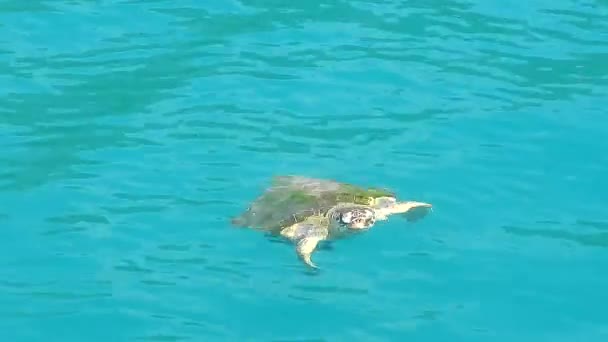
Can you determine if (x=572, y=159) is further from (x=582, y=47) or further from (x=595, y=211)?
(x=582, y=47)

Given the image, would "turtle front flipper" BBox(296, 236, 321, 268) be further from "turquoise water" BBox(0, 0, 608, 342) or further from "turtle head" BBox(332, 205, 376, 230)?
"turtle head" BBox(332, 205, 376, 230)

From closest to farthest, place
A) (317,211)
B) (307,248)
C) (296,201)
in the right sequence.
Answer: (307,248) < (317,211) < (296,201)

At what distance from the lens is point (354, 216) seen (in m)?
10.2

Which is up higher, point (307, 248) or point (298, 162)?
point (298, 162)

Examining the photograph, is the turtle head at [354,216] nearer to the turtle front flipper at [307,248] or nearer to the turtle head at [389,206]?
the turtle head at [389,206]

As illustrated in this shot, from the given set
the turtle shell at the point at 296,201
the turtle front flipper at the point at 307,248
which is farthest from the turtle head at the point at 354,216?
the turtle front flipper at the point at 307,248

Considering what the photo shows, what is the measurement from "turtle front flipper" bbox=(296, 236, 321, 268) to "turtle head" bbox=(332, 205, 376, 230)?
0.92 feet

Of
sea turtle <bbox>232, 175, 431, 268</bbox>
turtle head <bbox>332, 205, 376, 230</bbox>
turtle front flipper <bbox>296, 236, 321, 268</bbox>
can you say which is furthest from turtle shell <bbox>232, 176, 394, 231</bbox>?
turtle front flipper <bbox>296, 236, 321, 268</bbox>

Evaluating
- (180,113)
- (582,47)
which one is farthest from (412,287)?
(582,47)

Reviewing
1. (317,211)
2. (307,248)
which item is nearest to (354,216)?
(317,211)

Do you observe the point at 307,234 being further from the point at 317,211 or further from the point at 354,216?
the point at 354,216

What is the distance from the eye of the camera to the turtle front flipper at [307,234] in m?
9.96

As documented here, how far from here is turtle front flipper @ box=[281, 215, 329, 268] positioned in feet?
32.7

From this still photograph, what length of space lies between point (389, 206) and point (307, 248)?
0.86m
